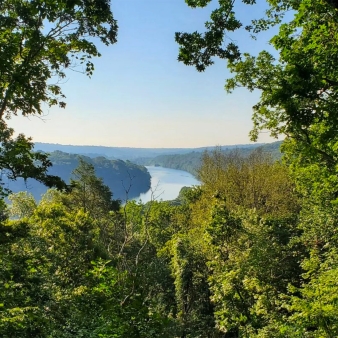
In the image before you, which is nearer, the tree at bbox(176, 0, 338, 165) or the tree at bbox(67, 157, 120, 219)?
the tree at bbox(176, 0, 338, 165)

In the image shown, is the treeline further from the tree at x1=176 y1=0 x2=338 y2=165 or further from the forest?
the tree at x1=176 y1=0 x2=338 y2=165

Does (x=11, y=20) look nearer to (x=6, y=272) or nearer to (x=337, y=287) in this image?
(x=6, y=272)

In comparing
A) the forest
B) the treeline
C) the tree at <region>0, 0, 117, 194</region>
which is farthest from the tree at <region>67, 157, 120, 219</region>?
the tree at <region>0, 0, 117, 194</region>

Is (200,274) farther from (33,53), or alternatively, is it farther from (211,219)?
(33,53)

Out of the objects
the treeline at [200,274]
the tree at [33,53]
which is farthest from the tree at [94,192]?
the tree at [33,53]

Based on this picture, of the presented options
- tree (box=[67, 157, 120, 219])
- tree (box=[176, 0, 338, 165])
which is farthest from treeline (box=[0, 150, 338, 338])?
tree (box=[67, 157, 120, 219])

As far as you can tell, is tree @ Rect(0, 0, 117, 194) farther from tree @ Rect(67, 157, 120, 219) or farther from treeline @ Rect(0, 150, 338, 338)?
tree @ Rect(67, 157, 120, 219)

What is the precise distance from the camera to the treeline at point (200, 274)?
22.1ft

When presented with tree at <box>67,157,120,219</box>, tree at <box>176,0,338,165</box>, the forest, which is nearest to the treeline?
the forest

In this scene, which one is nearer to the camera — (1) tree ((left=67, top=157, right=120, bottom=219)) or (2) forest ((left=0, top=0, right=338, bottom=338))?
(2) forest ((left=0, top=0, right=338, bottom=338))

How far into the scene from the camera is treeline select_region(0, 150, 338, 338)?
6.73m

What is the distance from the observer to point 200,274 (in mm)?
17469

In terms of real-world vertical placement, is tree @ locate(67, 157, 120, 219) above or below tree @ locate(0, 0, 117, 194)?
below

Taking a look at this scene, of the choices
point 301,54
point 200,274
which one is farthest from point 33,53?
point 200,274
